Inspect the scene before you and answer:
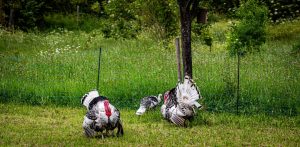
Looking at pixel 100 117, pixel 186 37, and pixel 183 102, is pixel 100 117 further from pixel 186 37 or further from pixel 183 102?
pixel 186 37

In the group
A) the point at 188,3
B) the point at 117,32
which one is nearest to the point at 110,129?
the point at 188,3

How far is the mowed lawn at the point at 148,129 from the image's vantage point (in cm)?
1042

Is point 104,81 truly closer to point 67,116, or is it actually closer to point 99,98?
point 67,116

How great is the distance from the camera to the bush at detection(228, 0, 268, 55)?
77.5ft

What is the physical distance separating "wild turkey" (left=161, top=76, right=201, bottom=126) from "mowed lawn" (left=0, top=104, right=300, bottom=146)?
239 millimetres

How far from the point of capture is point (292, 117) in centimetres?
1330

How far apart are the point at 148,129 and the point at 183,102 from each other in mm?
994

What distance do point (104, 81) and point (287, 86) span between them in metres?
5.19

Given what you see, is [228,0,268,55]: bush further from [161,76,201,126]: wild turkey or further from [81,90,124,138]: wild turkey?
[81,90,124,138]: wild turkey

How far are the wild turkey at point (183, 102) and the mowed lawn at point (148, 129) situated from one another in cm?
24

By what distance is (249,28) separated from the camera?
23.9 meters

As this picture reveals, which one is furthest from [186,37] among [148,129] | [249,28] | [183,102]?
[249,28]

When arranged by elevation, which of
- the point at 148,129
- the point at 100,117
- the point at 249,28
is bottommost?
the point at 148,129

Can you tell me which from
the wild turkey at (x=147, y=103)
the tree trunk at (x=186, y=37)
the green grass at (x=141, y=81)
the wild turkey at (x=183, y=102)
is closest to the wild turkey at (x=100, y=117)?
the wild turkey at (x=183, y=102)
